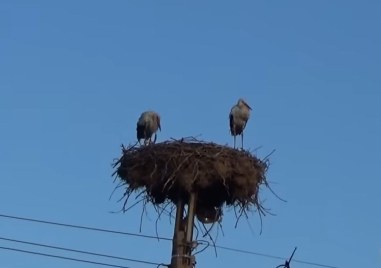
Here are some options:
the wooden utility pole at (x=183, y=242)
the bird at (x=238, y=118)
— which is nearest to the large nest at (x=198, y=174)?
the wooden utility pole at (x=183, y=242)

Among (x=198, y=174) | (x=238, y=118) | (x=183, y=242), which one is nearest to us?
(x=183, y=242)

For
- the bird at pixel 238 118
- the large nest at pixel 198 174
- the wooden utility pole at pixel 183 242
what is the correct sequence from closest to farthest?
1. the wooden utility pole at pixel 183 242
2. the large nest at pixel 198 174
3. the bird at pixel 238 118

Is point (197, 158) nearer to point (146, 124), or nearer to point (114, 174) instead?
point (114, 174)

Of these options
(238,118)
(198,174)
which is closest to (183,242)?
(198,174)

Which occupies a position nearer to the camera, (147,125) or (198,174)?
(198,174)

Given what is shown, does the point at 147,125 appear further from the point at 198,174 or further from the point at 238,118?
the point at 198,174

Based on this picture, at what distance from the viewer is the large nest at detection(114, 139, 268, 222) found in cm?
1227

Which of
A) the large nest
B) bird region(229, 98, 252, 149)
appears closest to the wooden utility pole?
the large nest

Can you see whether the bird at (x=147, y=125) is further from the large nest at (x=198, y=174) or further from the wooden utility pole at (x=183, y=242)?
the wooden utility pole at (x=183, y=242)

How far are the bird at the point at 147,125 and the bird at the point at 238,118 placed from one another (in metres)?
1.30

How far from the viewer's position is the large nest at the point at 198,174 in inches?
483

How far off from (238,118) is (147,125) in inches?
60.0

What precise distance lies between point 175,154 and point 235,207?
3.16 feet

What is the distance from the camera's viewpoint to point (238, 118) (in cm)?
1727
